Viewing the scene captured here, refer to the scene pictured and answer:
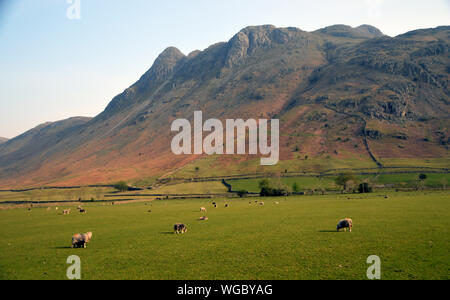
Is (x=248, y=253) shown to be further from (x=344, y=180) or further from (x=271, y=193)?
(x=344, y=180)

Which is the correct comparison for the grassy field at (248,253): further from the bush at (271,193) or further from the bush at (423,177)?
the bush at (423,177)

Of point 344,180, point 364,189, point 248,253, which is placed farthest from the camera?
point 344,180

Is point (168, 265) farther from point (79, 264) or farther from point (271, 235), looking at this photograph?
point (271, 235)

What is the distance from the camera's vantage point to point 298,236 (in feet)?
98.5

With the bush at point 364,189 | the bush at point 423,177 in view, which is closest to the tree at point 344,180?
the bush at point 364,189

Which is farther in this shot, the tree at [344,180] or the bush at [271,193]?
the tree at [344,180]

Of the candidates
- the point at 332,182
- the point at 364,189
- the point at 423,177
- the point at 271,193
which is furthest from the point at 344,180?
the point at 423,177

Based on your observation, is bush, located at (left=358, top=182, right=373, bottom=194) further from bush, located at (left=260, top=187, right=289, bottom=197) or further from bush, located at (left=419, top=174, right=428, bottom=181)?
bush, located at (left=419, top=174, right=428, bottom=181)

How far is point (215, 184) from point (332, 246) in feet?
443

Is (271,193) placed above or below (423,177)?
below

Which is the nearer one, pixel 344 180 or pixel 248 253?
pixel 248 253

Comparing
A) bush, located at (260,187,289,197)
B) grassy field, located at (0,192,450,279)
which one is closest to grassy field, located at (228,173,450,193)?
bush, located at (260,187,289,197)

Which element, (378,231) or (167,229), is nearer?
(378,231)
